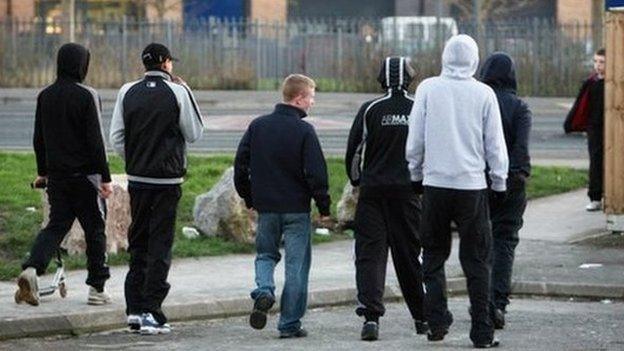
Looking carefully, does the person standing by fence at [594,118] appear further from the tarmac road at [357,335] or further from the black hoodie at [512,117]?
the black hoodie at [512,117]

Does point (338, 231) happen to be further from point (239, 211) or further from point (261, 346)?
point (261, 346)

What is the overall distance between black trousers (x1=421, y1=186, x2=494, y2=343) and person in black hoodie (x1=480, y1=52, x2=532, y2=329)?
0.61 meters

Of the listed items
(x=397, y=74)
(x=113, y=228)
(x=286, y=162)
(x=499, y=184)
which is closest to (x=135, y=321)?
(x=286, y=162)

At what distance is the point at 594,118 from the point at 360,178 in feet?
23.4

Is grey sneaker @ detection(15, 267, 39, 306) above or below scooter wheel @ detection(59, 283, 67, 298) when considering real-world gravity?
above

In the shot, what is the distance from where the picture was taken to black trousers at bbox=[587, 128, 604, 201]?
59.3 feet

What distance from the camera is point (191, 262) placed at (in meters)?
15.0

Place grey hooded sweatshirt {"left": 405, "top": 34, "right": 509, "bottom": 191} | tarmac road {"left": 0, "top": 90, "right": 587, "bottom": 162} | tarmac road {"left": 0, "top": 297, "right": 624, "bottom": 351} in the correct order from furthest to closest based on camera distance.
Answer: tarmac road {"left": 0, "top": 90, "right": 587, "bottom": 162} < tarmac road {"left": 0, "top": 297, "right": 624, "bottom": 351} < grey hooded sweatshirt {"left": 405, "top": 34, "right": 509, "bottom": 191}

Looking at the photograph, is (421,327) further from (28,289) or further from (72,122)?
(72,122)

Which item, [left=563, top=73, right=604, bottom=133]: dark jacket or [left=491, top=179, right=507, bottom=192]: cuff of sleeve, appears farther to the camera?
[left=563, top=73, right=604, bottom=133]: dark jacket

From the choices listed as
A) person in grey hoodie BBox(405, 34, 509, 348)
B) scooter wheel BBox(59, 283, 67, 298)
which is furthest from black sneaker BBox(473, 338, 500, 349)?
scooter wheel BBox(59, 283, 67, 298)

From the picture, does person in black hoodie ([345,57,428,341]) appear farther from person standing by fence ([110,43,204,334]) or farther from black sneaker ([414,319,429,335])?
person standing by fence ([110,43,204,334])

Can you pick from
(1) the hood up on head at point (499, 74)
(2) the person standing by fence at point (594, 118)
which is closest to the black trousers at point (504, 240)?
(1) the hood up on head at point (499, 74)

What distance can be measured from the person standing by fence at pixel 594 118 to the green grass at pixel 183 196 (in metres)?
1.79
